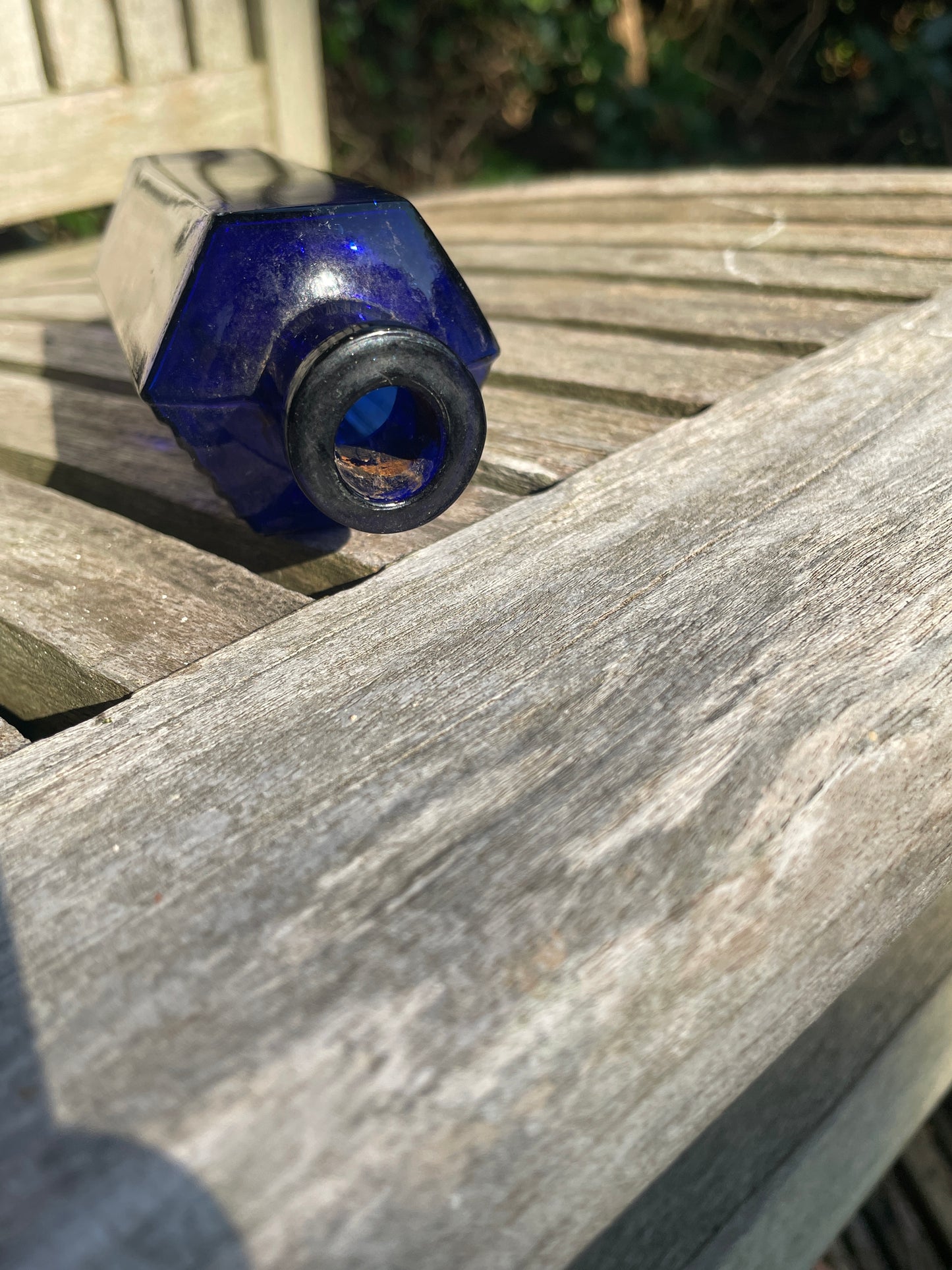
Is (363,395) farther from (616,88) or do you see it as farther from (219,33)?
(616,88)

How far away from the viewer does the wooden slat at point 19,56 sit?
2641 mm

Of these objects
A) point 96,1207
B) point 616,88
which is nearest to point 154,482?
point 96,1207

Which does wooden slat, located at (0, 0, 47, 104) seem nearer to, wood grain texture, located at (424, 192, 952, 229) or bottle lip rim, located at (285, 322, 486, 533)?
wood grain texture, located at (424, 192, 952, 229)

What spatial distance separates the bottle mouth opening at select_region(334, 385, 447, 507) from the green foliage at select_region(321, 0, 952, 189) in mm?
5013

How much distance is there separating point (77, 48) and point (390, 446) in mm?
2501

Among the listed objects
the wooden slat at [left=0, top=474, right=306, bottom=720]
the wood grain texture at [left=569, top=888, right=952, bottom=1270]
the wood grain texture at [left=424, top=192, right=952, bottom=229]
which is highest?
the wood grain texture at [left=424, top=192, right=952, bottom=229]

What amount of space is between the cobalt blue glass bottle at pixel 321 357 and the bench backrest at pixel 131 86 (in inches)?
80.7

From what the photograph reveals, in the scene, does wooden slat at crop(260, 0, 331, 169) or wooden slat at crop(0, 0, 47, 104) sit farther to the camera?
wooden slat at crop(260, 0, 331, 169)

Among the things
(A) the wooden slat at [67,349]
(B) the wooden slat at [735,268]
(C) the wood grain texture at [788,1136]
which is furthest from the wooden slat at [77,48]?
(C) the wood grain texture at [788,1136]

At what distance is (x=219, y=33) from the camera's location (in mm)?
3053

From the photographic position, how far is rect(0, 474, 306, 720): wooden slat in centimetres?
101

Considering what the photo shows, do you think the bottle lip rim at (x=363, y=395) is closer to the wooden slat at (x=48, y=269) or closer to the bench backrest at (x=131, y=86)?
the wooden slat at (x=48, y=269)

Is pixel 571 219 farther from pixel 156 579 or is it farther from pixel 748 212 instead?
pixel 156 579

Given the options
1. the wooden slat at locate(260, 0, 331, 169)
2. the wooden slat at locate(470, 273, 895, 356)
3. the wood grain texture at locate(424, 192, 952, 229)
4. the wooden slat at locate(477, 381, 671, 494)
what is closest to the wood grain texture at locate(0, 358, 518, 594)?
the wooden slat at locate(477, 381, 671, 494)
